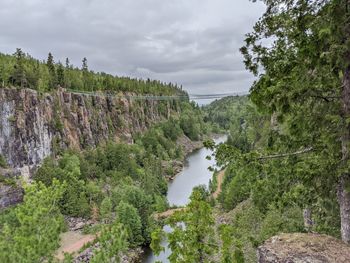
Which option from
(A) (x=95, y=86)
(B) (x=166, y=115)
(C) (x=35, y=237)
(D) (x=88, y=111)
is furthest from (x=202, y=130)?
(C) (x=35, y=237)

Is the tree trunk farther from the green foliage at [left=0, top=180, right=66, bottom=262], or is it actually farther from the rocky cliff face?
the rocky cliff face

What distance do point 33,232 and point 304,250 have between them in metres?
9.04

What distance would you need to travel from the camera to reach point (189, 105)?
161500 mm

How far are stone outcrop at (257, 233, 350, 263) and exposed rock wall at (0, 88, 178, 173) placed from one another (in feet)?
165

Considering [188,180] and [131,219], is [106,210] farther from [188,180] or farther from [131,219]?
[188,180]

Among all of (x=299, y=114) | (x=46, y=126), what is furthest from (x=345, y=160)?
(x=46, y=126)

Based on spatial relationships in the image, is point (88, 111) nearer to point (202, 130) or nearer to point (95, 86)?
point (95, 86)

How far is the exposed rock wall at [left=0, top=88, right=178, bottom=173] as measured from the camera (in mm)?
52562

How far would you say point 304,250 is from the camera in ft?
23.3

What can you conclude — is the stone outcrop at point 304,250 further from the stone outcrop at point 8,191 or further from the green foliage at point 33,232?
the stone outcrop at point 8,191

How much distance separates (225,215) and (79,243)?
54.3 feet

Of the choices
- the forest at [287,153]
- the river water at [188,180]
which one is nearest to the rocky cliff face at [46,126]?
the river water at [188,180]

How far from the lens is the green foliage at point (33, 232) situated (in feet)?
38.9

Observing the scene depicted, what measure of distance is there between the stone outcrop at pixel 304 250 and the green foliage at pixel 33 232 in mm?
7641
